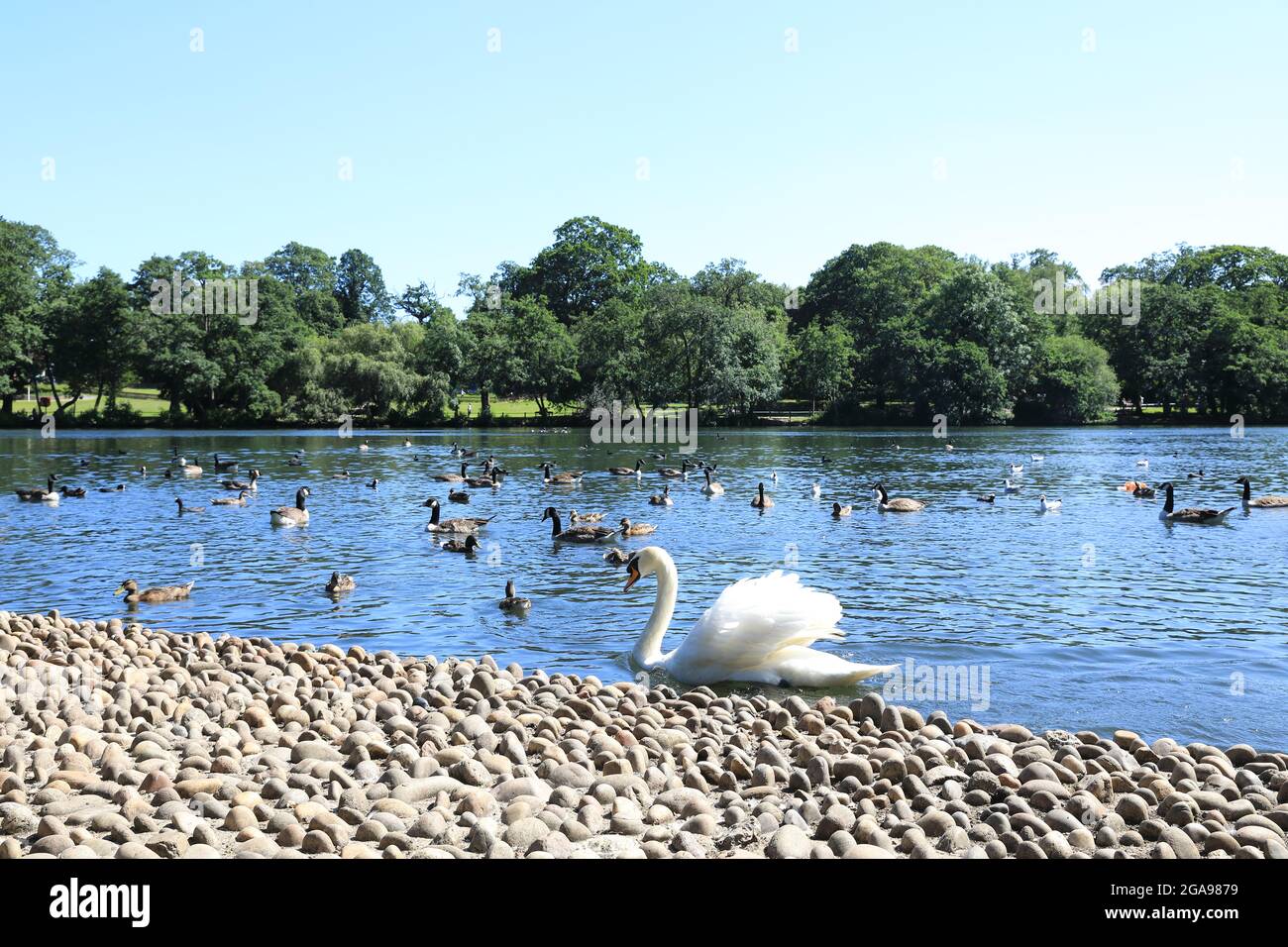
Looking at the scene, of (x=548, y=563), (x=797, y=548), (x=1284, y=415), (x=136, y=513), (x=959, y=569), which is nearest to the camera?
(x=959, y=569)

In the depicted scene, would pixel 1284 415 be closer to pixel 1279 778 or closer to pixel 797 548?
pixel 797 548

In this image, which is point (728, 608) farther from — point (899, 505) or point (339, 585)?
point (899, 505)

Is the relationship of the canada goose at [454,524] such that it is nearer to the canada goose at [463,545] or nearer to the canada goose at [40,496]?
the canada goose at [463,545]

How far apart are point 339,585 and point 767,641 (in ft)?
27.0

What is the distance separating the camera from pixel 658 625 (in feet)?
37.1

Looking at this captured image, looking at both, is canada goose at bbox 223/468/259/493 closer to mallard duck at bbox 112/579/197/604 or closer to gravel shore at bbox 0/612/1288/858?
mallard duck at bbox 112/579/197/604

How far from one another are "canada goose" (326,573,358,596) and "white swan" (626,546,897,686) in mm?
7066

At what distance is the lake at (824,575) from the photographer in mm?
10951

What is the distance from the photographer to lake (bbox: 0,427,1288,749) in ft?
35.9

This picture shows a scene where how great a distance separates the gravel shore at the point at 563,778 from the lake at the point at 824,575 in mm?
2241

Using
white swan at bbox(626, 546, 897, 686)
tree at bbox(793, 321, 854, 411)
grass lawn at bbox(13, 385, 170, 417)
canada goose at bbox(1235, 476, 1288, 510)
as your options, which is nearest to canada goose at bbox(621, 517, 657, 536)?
white swan at bbox(626, 546, 897, 686)

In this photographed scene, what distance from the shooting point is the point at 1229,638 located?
12.4 meters

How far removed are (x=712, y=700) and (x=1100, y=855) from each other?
14.7 feet

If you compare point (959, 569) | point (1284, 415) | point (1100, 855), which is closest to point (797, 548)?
point (959, 569)
